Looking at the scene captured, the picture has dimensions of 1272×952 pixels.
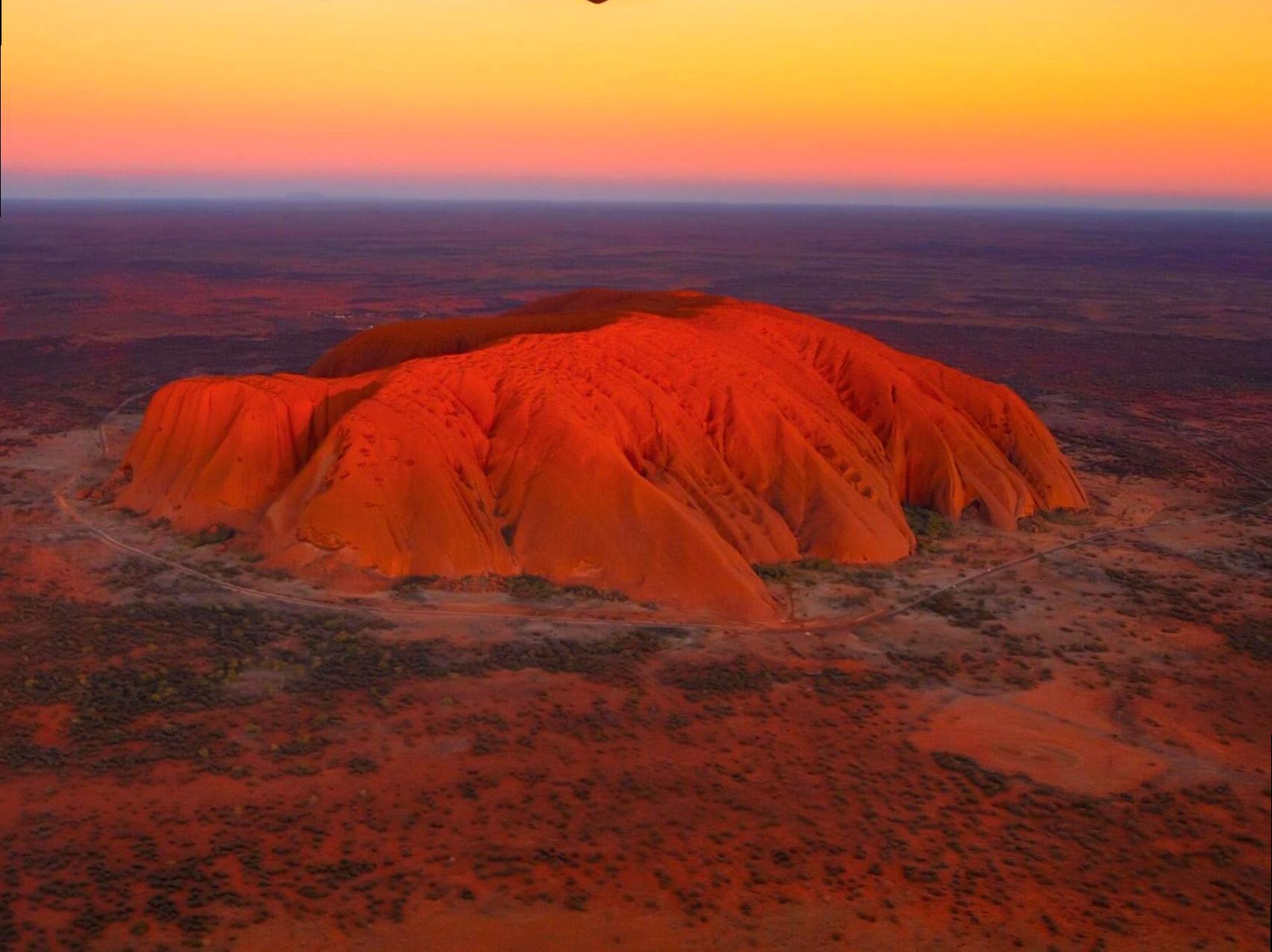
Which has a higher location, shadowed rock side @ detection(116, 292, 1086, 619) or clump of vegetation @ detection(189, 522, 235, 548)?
shadowed rock side @ detection(116, 292, 1086, 619)

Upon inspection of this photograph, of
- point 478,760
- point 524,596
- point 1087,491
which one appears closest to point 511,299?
point 1087,491

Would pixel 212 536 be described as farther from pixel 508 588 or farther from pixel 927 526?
pixel 927 526

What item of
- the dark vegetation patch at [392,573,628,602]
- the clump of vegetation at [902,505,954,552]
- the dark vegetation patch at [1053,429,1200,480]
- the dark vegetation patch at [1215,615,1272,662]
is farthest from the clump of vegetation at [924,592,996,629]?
the dark vegetation patch at [1053,429,1200,480]

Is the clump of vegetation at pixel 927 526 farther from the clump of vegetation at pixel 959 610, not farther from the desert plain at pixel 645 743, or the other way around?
the clump of vegetation at pixel 959 610

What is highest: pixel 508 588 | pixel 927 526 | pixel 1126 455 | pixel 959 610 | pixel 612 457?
pixel 612 457

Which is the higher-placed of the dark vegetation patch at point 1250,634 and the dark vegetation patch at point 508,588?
the dark vegetation patch at point 508,588

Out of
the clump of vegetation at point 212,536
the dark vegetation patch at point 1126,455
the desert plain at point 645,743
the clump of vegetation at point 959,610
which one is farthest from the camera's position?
the dark vegetation patch at point 1126,455

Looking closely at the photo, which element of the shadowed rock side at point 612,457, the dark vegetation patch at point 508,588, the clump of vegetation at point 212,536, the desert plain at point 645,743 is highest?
the shadowed rock side at point 612,457

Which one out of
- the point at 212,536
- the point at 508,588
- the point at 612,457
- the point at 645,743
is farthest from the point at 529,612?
the point at 212,536

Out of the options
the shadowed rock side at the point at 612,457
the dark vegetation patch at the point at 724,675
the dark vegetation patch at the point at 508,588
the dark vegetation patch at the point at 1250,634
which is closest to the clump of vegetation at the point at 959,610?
the shadowed rock side at the point at 612,457

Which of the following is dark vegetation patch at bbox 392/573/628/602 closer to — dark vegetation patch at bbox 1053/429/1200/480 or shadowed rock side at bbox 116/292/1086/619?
shadowed rock side at bbox 116/292/1086/619
